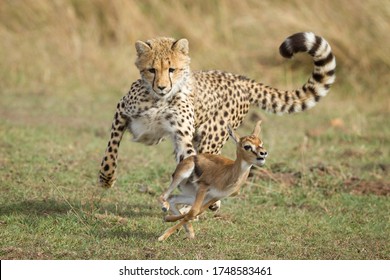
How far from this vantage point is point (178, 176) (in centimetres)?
504

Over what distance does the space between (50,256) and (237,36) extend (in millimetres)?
7730

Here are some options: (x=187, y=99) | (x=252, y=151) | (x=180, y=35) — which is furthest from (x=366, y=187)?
(x=180, y=35)

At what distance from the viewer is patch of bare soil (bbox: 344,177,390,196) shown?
267 inches

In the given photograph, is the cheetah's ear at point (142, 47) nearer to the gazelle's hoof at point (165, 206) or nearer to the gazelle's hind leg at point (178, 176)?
the gazelle's hind leg at point (178, 176)

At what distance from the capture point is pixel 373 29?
1049cm

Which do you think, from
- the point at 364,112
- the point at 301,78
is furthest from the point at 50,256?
the point at 301,78

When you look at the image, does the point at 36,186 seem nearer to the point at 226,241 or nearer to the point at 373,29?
the point at 226,241

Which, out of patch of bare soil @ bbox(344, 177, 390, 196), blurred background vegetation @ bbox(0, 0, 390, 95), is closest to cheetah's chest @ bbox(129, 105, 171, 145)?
patch of bare soil @ bbox(344, 177, 390, 196)

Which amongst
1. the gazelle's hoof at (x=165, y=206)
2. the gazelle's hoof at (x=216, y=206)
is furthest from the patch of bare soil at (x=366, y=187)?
the gazelle's hoof at (x=165, y=206)

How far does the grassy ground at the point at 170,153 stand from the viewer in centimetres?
517

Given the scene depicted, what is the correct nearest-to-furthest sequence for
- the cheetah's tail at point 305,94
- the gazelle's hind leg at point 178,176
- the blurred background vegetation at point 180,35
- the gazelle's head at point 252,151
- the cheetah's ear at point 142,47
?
1. the gazelle's head at point 252,151
2. the gazelle's hind leg at point 178,176
3. the cheetah's ear at point 142,47
4. the cheetah's tail at point 305,94
5. the blurred background vegetation at point 180,35

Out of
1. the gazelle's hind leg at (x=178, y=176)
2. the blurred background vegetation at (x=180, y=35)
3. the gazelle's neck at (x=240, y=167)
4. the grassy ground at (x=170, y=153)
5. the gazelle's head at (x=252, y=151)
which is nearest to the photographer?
the gazelle's head at (x=252, y=151)

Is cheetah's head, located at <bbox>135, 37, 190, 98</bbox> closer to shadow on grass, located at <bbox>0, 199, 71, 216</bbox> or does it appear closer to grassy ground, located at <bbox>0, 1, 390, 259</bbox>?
grassy ground, located at <bbox>0, 1, 390, 259</bbox>

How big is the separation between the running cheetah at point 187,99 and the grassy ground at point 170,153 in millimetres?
492
